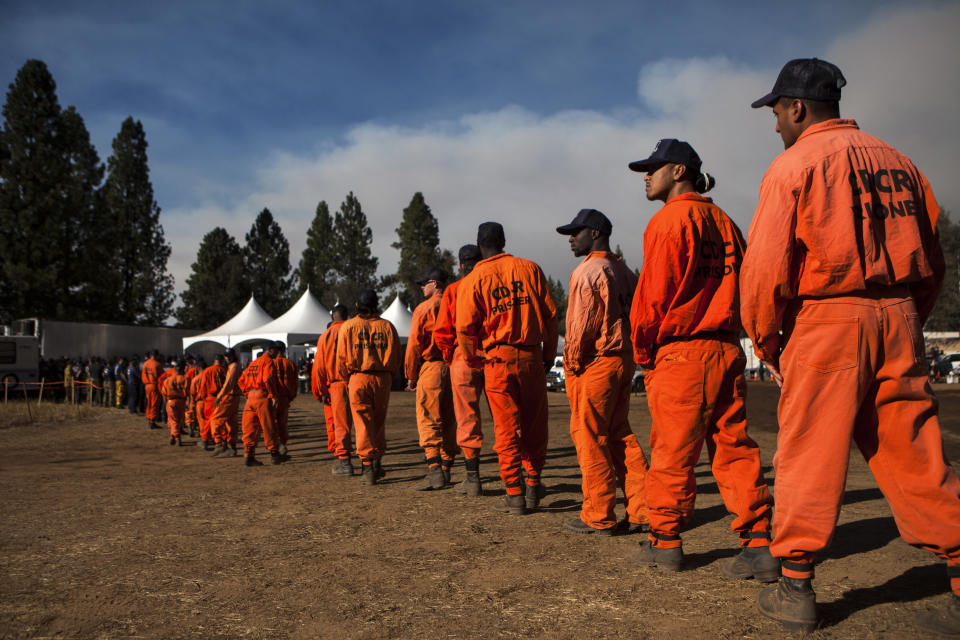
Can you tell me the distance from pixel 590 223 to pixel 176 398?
10.3m

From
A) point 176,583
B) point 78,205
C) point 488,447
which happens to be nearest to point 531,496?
point 176,583

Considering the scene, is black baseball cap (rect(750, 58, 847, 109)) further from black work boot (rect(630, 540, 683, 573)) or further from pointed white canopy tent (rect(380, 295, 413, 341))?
pointed white canopy tent (rect(380, 295, 413, 341))

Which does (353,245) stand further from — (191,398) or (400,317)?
(191,398)

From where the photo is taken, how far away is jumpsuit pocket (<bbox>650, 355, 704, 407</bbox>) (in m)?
3.28

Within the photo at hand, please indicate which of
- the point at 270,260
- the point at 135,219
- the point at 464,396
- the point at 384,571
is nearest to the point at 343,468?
the point at 464,396

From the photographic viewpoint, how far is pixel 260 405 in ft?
29.8

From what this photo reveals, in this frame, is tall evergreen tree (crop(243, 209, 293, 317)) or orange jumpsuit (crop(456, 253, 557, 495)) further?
tall evergreen tree (crop(243, 209, 293, 317))

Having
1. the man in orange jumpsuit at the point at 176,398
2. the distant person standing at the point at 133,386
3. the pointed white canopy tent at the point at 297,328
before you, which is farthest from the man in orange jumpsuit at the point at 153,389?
the pointed white canopy tent at the point at 297,328

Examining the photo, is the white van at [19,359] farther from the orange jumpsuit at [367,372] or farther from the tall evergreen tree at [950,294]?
the tall evergreen tree at [950,294]

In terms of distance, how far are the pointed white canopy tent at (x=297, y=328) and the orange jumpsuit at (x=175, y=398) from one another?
53.2 ft

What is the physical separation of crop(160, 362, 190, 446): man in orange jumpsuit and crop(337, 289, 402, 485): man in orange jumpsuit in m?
6.40

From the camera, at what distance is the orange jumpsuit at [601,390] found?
4227 millimetres

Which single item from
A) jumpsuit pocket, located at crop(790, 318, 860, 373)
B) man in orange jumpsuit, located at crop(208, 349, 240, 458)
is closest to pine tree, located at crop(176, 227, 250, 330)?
man in orange jumpsuit, located at crop(208, 349, 240, 458)

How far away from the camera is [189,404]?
1338 centimetres
